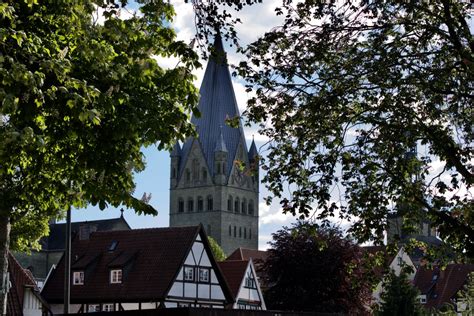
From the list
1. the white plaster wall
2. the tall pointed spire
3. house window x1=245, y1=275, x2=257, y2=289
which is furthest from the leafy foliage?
the tall pointed spire

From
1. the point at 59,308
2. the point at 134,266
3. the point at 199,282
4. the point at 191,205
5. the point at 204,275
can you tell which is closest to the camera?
the point at 134,266

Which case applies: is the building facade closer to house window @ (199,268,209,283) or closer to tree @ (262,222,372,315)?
house window @ (199,268,209,283)

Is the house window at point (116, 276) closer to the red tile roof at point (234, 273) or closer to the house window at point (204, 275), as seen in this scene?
the house window at point (204, 275)

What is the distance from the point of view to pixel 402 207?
1711 centimetres

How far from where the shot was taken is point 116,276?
51125mm

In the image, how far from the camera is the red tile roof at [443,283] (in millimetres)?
84688

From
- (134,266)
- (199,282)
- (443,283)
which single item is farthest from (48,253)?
(199,282)

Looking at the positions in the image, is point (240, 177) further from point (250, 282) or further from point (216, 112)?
point (250, 282)

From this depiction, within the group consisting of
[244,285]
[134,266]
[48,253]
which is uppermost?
[48,253]

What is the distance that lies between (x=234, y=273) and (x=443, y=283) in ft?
108

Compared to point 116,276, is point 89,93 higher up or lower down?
higher up

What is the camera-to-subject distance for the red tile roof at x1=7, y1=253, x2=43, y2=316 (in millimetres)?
40844

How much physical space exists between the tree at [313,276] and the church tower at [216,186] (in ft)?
317

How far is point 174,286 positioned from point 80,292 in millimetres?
5800
